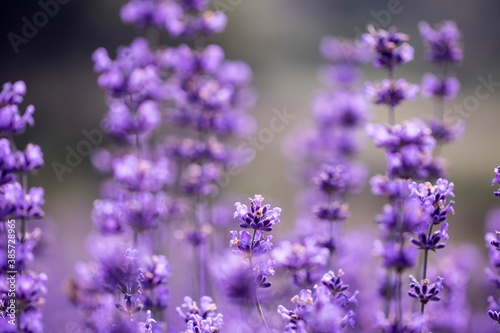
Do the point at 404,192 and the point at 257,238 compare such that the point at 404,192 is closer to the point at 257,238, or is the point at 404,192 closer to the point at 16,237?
the point at 257,238

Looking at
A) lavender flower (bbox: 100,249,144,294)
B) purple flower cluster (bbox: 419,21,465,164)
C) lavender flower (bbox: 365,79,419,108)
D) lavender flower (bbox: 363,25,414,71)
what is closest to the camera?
lavender flower (bbox: 100,249,144,294)

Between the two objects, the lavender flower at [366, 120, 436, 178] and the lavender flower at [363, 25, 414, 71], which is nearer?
the lavender flower at [366, 120, 436, 178]

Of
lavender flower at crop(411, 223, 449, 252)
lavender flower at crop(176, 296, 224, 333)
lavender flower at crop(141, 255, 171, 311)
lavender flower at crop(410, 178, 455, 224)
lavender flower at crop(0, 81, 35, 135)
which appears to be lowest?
lavender flower at crop(176, 296, 224, 333)

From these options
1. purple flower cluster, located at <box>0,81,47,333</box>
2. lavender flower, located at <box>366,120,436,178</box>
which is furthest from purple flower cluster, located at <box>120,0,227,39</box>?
lavender flower, located at <box>366,120,436,178</box>

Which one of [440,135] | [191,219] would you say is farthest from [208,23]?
[440,135]

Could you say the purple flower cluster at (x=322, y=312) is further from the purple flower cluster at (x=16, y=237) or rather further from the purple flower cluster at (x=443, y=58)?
the purple flower cluster at (x=443, y=58)

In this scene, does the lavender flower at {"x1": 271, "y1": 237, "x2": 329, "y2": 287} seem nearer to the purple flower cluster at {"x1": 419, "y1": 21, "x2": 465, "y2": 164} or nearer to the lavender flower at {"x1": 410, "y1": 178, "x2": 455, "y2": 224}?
the lavender flower at {"x1": 410, "y1": 178, "x2": 455, "y2": 224}

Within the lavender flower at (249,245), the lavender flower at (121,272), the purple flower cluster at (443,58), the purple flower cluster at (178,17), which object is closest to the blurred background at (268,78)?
the purple flower cluster at (178,17)
